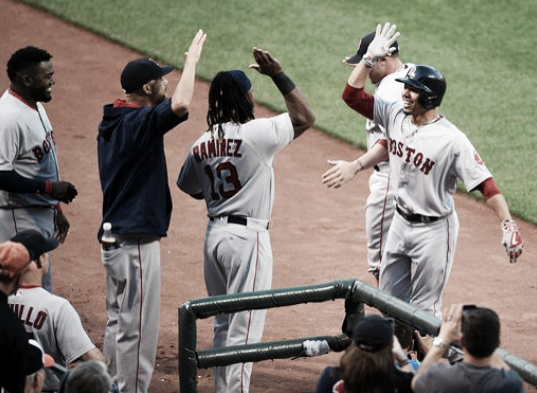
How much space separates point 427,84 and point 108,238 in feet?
6.86

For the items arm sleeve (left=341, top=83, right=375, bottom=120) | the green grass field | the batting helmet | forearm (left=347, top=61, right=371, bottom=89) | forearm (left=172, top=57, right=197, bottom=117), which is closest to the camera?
forearm (left=172, top=57, right=197, bottom=117)

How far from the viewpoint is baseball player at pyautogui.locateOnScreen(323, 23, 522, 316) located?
654 cm

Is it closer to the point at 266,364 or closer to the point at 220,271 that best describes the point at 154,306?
the point at 220,271

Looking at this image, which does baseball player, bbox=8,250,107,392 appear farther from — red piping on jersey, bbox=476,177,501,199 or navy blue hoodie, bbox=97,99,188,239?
red piping on jersey, bbox=476,177,501,199

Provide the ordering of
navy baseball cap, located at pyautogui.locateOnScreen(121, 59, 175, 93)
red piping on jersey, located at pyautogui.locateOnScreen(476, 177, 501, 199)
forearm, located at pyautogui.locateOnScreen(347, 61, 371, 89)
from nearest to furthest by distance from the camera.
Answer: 1. navy baseball cap, located at pyautogui.locateOnScreen(121, 59, 175, 93)
2. red piping on jersey, located at pyautogui.locateOnScreen(476, 177, 501, 199)
3. forearm, located at pyautogui.locateOnScreen(347, 61, 371, 89)

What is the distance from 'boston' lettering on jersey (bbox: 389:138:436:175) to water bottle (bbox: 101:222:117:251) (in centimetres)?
182

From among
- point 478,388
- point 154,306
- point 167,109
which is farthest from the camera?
point 154,306

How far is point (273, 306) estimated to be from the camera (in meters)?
5.37

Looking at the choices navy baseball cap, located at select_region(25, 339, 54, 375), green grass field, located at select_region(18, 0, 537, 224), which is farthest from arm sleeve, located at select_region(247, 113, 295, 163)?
green grass field, located at select_region(18, 0, 537, 224)

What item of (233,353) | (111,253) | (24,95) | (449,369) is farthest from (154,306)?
(449,369)

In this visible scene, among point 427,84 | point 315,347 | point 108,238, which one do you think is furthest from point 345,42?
point 315,347

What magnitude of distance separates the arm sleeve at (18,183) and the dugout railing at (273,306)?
1.63 meters

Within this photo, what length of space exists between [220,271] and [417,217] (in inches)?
50.1

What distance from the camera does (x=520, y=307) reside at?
27.3ft
